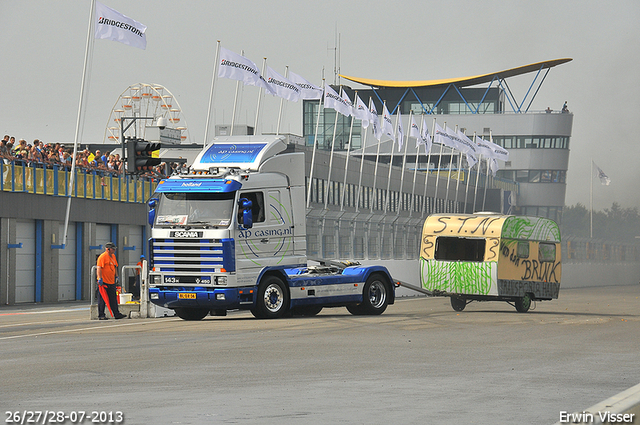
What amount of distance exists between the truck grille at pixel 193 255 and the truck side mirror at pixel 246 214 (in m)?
0.45

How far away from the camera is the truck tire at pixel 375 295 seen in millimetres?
23516

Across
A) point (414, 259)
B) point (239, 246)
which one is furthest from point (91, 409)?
Answer: point (414, 259)

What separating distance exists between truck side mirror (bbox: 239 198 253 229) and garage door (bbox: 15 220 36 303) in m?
19.3

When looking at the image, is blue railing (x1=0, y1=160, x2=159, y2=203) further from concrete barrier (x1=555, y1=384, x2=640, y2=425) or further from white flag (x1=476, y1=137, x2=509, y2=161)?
concrete barrier (x1=555, y1=384, x2=640, y2=425)

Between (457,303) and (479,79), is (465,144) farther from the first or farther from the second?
(479,79)

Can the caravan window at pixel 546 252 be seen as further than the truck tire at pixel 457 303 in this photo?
Yes

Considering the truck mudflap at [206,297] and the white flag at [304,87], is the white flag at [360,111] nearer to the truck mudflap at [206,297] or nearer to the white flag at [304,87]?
the white flag at [304,87]

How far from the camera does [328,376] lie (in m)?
11.6

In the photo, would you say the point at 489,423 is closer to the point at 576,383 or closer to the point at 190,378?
the point at 576,383

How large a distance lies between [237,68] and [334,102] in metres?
11.1

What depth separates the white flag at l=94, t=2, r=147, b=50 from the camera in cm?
2931

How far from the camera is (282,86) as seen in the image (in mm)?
36781

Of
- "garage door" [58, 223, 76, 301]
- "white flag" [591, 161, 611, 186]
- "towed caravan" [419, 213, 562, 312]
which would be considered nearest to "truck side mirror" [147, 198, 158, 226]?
"towed caravan" [419, 213, 562, 312]

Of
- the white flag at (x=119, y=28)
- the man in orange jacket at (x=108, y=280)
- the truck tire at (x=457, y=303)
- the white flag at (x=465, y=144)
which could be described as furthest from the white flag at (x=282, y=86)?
the white flag at (x=465, y=144)
